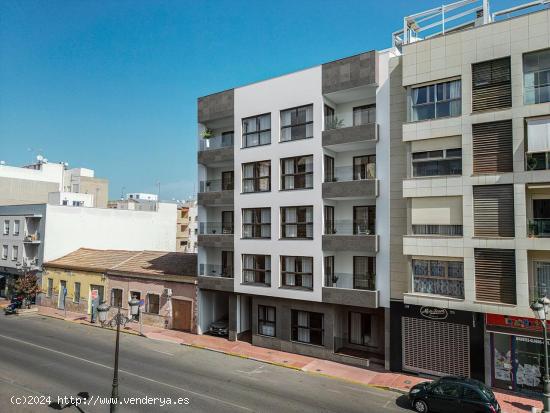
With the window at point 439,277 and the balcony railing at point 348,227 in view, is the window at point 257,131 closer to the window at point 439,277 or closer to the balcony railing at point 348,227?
the balcony railing at point 348,227

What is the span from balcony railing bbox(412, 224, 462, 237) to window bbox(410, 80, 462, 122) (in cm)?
558

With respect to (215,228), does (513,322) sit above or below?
below

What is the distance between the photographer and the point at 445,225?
20.3m

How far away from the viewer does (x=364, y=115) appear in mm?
24375

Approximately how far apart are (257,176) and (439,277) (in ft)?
42.7

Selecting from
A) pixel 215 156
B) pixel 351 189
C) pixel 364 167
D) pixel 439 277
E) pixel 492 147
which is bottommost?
pixel 439 277

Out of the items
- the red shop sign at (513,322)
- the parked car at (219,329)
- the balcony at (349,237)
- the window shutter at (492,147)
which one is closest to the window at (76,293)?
the parked car at (219,329)

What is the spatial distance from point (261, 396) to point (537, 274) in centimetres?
1364

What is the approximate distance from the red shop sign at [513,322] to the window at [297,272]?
978 cm

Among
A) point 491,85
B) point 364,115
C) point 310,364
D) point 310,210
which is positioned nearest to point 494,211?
point 491,85

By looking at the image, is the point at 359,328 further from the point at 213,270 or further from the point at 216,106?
the point at 216,106

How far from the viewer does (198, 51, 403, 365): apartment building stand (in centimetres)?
2291

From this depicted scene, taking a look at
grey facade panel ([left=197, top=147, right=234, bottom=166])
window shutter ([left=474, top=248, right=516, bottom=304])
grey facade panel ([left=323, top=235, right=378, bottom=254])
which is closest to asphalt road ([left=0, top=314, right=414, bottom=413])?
window shutter ([left=474, top=248, right=516, bottom=304])

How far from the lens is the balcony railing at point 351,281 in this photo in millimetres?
23078
